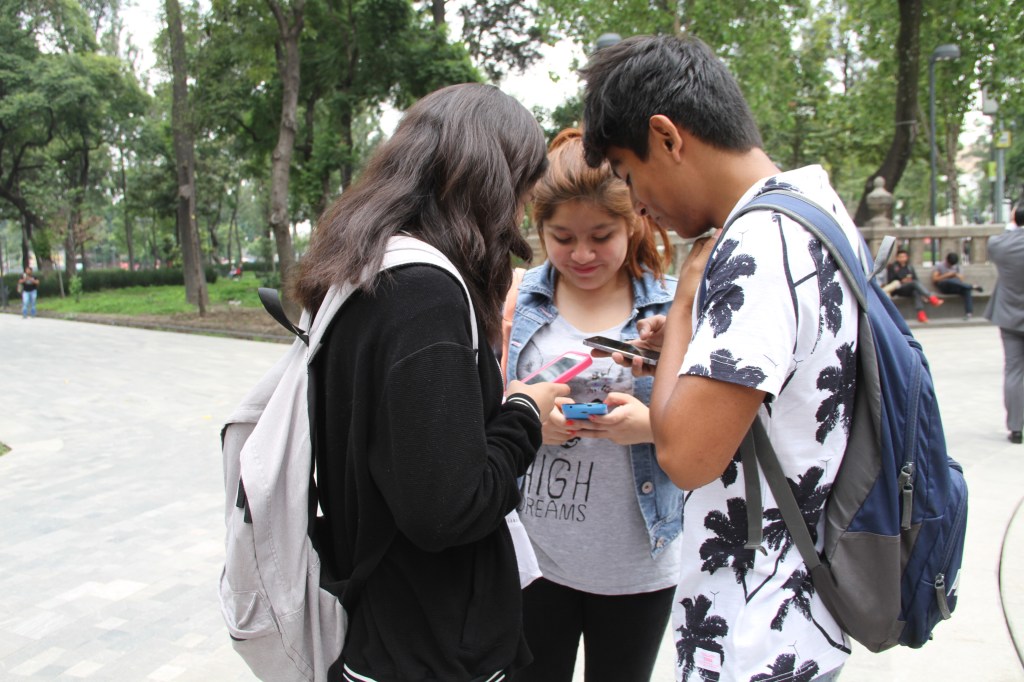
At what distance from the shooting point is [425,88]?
19.3 metres

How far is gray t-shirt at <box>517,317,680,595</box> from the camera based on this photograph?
6.39 ft

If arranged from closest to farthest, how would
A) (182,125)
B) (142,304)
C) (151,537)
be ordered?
(151,537), (182,125), (142,304)

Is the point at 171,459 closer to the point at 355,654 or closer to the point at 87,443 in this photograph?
the point at 87,443

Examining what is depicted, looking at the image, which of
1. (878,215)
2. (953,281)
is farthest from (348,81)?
(953,281)

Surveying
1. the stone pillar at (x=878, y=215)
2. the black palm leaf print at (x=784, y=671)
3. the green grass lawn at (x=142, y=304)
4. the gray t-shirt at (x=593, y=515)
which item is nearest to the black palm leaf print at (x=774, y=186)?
the black palm leaf print at (x=784, y=671)

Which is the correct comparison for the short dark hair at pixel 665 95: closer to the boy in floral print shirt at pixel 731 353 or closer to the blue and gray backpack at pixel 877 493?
the boy in floral print shirt at pixel 731 353

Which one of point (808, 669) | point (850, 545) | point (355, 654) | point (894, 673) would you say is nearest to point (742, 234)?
point (850, 545)

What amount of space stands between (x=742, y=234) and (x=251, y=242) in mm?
99292

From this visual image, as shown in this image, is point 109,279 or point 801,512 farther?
point 109,279

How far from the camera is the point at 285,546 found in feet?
4.46

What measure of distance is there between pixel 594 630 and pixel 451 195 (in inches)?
48.4

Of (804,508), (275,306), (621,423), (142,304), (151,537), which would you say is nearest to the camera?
(804,508)

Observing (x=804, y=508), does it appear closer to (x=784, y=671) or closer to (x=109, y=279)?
(x=784, y=671)

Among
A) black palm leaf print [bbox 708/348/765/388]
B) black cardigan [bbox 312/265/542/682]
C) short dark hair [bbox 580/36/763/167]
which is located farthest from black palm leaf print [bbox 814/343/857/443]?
black cardigan [bbox 312/265/542/682]
